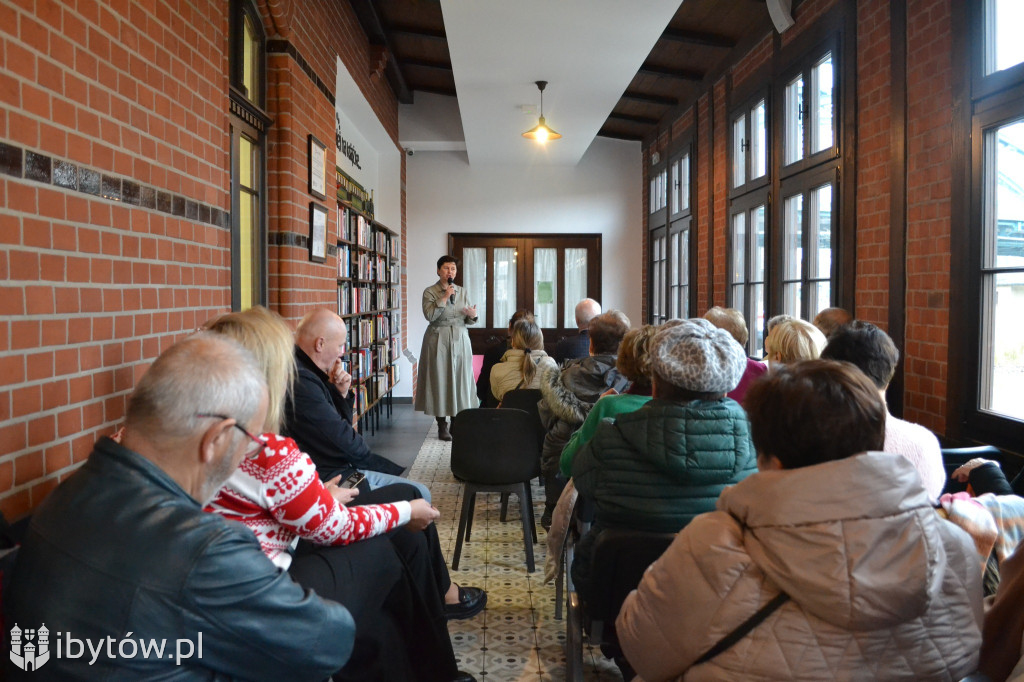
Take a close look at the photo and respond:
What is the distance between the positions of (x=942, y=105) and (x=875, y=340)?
1.75 m

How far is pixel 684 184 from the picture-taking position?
8.16 m

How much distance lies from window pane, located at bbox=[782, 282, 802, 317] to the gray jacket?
15.7 ft

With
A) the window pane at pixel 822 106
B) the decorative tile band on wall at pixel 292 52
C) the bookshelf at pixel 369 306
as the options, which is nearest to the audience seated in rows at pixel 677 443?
the decorative tile band on wall at pixel 292 52

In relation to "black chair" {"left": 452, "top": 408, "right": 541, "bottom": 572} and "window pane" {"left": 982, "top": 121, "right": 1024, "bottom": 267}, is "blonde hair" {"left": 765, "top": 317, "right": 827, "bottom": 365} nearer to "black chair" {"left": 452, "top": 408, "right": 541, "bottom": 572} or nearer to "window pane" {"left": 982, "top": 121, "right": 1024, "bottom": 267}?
"window pane" {"left": 982, "top": 121, "right": 1024, "bottom": 267}

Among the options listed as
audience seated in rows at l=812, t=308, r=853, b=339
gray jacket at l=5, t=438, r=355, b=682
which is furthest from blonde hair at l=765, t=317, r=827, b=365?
gray jacket at l=5, t=438, r=355, b=682

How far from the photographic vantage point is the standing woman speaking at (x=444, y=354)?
6930 millimetres

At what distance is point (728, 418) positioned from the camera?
196cm

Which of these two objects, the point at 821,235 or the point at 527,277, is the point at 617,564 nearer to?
the point at 821,235

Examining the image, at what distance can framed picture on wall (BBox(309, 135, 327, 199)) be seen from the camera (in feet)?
15.3

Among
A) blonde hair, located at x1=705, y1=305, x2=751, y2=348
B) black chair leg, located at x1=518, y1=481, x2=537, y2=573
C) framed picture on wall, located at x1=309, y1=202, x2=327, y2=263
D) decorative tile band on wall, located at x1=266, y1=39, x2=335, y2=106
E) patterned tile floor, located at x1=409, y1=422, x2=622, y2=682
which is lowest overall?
patterned tile floor, located at x1=409, y1=422, x2=622, y2=682

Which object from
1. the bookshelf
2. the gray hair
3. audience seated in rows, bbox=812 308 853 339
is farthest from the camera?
the bookshelf

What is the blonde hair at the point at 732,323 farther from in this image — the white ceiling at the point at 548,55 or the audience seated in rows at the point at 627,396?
the white ceiling at the point at 548,55

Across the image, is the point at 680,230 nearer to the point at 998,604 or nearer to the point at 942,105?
the point at 942,105

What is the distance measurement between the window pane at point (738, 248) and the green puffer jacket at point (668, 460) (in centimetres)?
471
